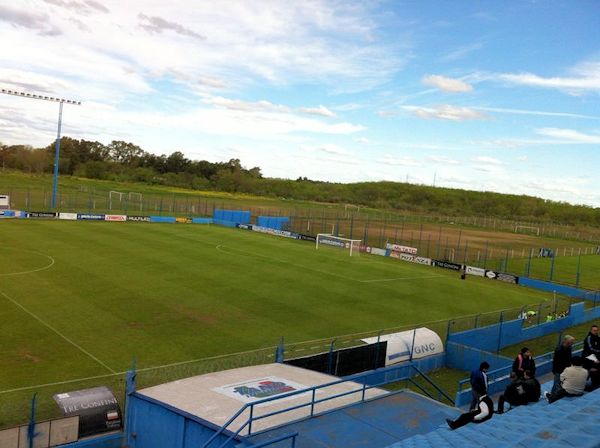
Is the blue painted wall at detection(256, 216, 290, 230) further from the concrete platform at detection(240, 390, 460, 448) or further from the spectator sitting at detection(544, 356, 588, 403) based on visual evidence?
the spectator sitting at detection(544, 356, 588, 403)

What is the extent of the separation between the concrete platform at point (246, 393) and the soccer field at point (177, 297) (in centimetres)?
633

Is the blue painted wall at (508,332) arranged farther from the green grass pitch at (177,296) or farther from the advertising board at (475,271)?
the advertising board at (475,271)

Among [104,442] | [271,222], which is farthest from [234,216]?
[104,442]

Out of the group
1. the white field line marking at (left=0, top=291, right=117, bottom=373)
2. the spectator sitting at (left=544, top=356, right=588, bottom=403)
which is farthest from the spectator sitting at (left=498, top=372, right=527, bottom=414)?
the white field line marking at (left=0, top=291, right=117, bottom=373)

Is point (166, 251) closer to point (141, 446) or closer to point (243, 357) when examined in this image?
point (243, 357)

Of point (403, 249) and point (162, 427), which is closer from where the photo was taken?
point (162, 427)

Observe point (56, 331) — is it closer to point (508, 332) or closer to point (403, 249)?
point (508, 332)

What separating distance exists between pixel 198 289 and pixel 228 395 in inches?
796

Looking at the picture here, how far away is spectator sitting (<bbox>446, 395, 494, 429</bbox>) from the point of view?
10047 mm

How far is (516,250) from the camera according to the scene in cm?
7244

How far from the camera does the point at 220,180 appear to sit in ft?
561

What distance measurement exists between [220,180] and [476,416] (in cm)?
16377

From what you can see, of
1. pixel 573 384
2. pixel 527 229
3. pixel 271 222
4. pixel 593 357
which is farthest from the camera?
pixel 527 229

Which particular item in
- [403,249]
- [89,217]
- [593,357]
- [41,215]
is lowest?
[41,215]
